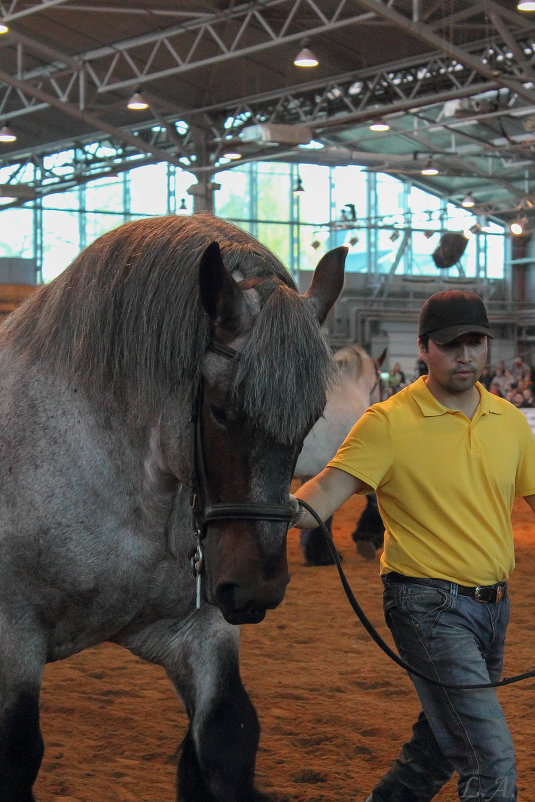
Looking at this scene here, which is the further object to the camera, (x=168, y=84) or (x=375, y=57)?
(x=168, y=84)

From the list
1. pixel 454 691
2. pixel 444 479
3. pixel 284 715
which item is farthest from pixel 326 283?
pixel 284 715

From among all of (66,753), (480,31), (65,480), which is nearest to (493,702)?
(65,480)

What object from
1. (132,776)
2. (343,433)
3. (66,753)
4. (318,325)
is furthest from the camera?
(343,433)

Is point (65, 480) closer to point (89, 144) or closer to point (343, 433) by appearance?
point (343, 433)

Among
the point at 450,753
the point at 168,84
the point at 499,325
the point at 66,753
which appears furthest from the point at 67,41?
the point at 499,325

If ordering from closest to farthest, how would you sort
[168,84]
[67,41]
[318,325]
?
[318,325]
[67,41]
[168,84]

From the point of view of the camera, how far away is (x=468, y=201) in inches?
1074

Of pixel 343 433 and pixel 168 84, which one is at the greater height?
pixel 168 84

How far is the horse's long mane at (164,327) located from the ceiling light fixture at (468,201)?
24913 millimetres

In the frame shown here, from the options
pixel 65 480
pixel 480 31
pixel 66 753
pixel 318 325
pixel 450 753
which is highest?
pixel 480 31

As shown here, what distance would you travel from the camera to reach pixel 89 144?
73.4ft

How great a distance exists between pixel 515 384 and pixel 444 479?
18127 millimetres

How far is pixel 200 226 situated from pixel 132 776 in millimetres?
1943

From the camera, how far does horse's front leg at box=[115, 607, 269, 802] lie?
8.28 feet
